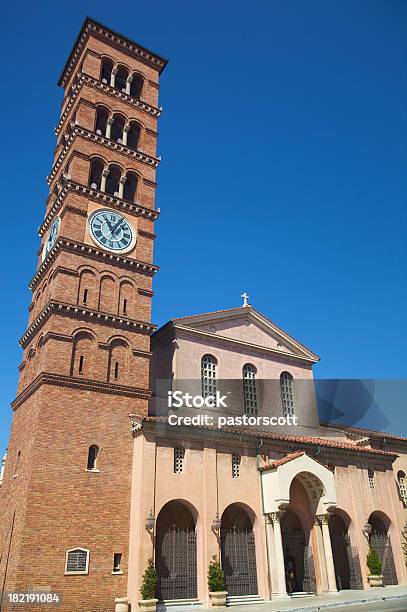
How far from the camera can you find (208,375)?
29.5 m

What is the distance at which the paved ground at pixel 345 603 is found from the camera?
19.6 meters

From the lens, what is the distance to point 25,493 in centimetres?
2086

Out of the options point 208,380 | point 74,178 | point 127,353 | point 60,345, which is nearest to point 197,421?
point 208,380

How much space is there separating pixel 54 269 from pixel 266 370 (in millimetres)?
14122

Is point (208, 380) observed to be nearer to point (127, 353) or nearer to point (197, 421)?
point (197, 421)

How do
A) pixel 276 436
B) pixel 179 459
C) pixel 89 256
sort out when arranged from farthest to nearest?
pixel 276 436 < pixel 89 256 < pixel 179 459

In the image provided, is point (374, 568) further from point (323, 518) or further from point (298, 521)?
point (298, 521)

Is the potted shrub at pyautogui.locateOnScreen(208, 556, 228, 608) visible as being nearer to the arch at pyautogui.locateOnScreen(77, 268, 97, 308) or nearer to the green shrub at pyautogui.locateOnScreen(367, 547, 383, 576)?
the green shrub at pyautogui.locateOnScreen(367, 547, 383, 576)

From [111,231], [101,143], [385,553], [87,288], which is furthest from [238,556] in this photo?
[101,143]

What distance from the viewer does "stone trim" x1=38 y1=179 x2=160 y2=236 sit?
28.2m

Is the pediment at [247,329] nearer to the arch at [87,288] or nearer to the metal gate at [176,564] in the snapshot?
the arch at [87,288]

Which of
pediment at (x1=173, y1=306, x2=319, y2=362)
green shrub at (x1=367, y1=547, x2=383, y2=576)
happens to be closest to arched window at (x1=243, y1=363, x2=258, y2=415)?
pediment at (x1=173, y1=306, x2=319, y2=362)

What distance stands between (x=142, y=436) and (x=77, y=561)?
221 inches

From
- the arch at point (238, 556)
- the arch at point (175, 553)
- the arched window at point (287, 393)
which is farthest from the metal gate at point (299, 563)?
the arched window at point (287, 393)
